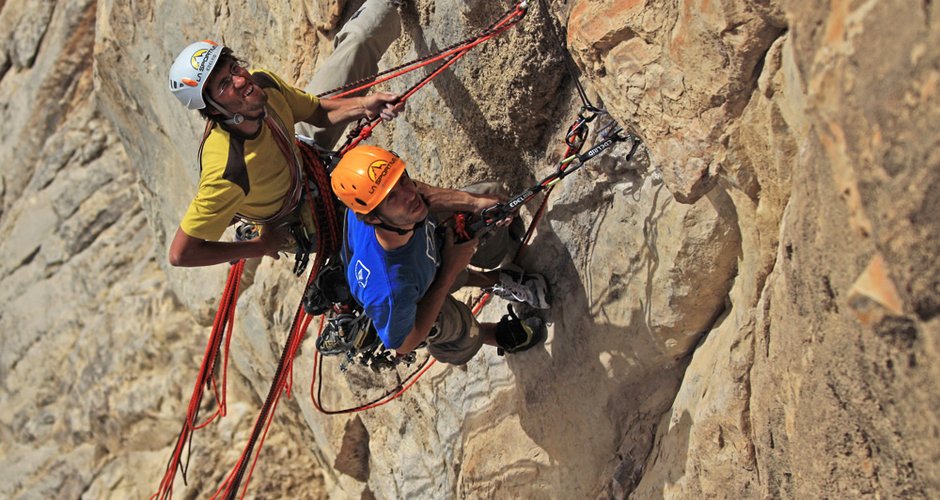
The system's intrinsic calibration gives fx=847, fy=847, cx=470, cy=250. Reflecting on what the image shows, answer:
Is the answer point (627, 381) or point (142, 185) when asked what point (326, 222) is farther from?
point (142, 185)

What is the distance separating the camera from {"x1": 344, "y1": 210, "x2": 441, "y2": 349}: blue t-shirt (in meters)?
3.73

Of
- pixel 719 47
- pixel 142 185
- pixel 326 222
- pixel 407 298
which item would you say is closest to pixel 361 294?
pixel 407 298

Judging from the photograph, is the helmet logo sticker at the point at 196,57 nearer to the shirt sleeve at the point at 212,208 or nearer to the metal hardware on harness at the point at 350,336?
the shirt sleeve at the point at 212,208

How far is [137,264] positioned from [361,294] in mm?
6838

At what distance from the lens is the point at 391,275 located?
372 centimetres

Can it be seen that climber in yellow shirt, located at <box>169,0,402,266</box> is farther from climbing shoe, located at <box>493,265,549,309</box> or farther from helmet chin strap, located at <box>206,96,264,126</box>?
climbing shoe, located at <box>493,265,549,309</box>

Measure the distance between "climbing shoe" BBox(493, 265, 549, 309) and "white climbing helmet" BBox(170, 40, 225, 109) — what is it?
1.86 metres

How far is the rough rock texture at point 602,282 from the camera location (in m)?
2.31

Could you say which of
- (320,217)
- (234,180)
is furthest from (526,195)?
(234,180)

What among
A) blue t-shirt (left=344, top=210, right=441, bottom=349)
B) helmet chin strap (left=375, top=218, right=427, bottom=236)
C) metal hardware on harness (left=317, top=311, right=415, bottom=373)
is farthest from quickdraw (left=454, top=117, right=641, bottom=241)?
metal hardware on harness (left=317, top=311, right=415, bottom=373)

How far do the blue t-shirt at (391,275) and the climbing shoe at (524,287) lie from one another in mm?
879

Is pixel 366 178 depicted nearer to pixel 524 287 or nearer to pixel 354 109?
pixel 354 109

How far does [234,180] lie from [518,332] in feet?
6.02

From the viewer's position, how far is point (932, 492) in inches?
94.7
